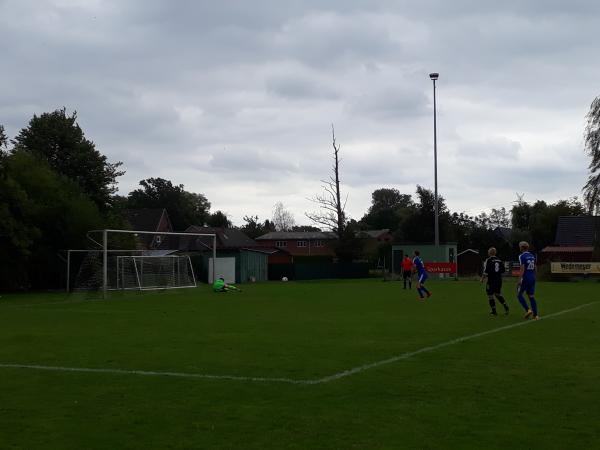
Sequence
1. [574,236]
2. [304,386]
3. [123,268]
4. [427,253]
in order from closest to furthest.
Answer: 1. [304,386]
2. [123,268]
3. [427,253]
4. [574,236]

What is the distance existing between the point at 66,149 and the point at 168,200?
68.9 metres

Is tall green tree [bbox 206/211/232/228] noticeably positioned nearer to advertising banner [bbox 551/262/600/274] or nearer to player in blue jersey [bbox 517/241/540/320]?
advertising banner [bbox 551/262/600/274]

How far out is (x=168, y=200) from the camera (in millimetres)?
121688

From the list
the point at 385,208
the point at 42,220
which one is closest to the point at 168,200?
the point at 385,208

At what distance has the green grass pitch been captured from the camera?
274 inches

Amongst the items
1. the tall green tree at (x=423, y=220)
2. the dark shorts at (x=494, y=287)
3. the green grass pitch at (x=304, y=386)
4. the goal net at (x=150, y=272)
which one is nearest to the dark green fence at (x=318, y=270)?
the tall green tree at (x=423, y=220)

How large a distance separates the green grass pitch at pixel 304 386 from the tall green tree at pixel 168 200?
10374cm

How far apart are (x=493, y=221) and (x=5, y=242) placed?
87821mm

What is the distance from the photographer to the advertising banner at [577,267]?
159 feet

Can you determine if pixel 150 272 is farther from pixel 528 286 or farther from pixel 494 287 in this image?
pixel 528 286

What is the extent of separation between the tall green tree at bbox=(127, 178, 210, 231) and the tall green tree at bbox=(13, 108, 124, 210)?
66180mm

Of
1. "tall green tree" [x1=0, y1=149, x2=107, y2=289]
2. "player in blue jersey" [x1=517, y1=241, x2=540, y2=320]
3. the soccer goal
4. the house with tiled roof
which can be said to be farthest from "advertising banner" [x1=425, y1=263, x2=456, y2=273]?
"player in blue jersey" [x1=517, y1=241, x2=540, y2=320]

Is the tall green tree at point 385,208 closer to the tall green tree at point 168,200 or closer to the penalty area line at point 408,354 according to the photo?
the tall green tree at point 168,200

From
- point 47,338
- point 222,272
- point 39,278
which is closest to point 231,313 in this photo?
point 47,338
